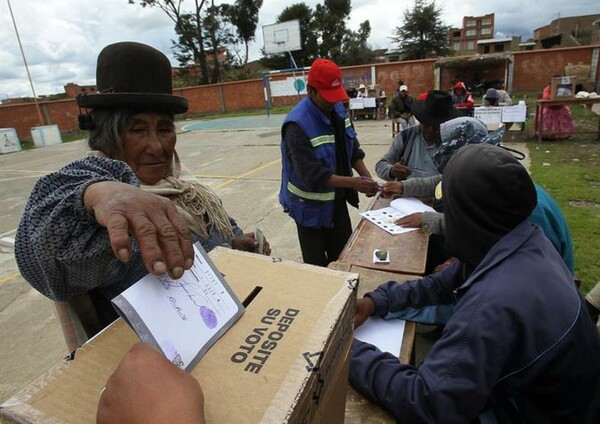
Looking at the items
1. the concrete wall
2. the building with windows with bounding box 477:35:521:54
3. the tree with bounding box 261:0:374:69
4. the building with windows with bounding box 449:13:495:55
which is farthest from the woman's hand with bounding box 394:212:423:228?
the building with windows with bounding box 449:13:495:55

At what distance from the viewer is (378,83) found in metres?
21.4

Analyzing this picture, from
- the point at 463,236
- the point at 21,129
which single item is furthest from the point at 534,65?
the point at 21,129

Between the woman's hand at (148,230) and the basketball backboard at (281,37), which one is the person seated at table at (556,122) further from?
the basketball backboard at (281,37)

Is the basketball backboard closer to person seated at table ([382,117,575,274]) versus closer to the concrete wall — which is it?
the concrete wall

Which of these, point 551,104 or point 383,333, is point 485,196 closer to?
point 383,333

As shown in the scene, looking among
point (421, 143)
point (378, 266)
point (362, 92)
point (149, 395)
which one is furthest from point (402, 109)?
point (149, 395)

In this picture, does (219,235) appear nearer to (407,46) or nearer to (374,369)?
(374,369)

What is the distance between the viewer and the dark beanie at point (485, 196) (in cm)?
118

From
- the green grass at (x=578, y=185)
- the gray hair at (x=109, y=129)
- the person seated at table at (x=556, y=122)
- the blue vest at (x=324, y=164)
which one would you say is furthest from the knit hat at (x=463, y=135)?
the person seated at table at (x=556, y=122)

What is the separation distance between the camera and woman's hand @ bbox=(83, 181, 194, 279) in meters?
0.62

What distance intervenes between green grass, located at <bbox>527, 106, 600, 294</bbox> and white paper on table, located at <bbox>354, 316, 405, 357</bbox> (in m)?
2.27

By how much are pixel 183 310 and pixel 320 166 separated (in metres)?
1.93

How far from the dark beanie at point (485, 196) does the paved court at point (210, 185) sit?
4.25 ft

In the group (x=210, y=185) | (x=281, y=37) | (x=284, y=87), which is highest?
(x=281, y=37)
